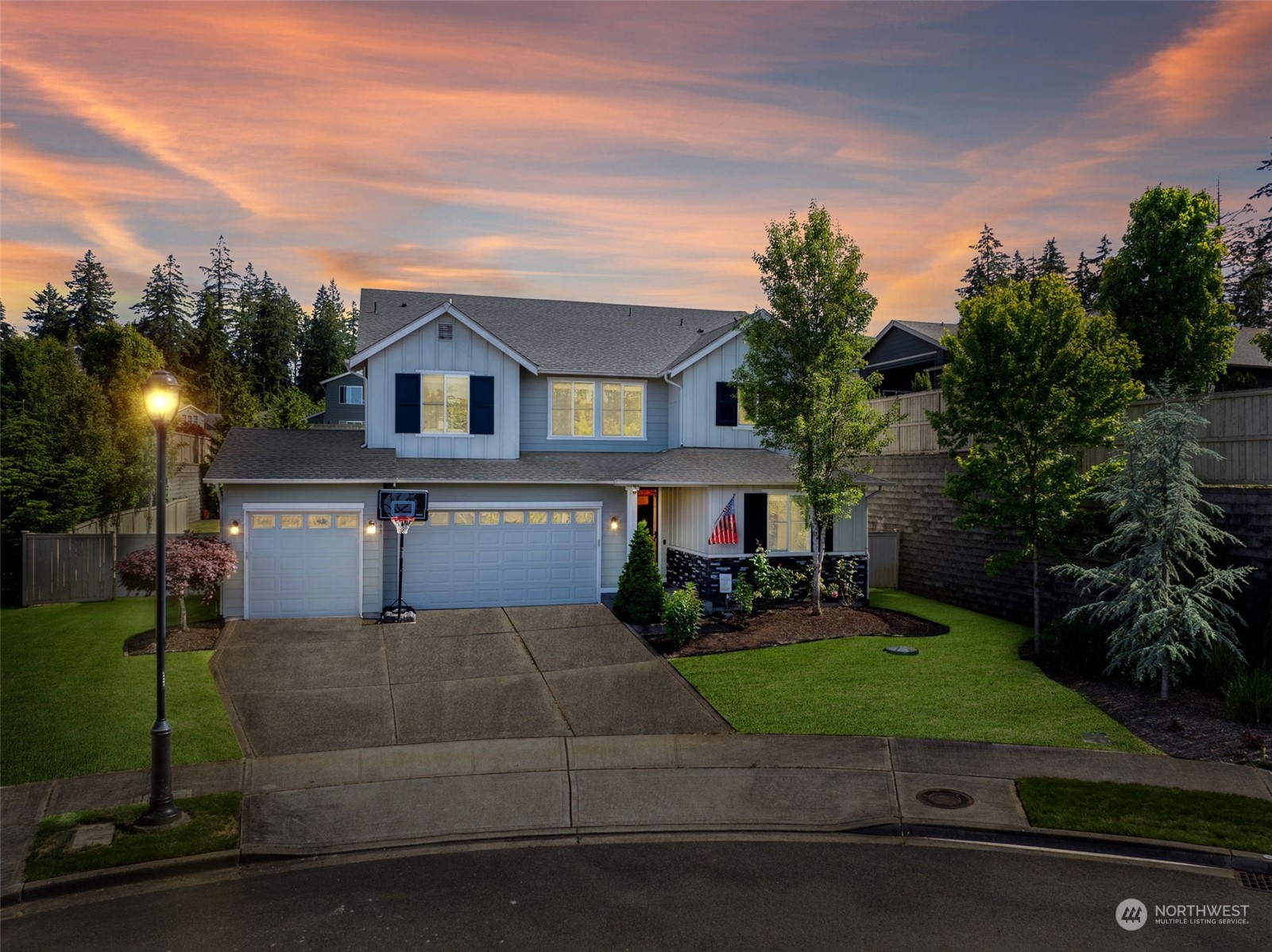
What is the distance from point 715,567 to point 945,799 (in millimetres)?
10115

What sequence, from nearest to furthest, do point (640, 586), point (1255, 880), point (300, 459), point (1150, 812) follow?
point (1255, 880), point (1150, 812), point (640, 586), point (300, 459)

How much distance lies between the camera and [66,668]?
1422 centimetres

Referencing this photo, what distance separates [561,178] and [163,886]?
17099 mm

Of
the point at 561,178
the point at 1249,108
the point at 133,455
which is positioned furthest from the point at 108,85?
the point at 1249,108

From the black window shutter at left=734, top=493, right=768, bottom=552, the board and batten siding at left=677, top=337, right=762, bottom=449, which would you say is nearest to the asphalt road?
the black window shutter at left=734, top=493, right=768, bottom=552

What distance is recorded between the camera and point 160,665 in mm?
9008

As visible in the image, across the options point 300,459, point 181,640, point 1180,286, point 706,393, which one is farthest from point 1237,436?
point 181,640

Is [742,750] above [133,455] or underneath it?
underneath

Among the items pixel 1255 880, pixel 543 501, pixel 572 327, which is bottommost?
pixel 1255 880

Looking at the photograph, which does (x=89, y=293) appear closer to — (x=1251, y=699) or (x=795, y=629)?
(x=795, y=629)

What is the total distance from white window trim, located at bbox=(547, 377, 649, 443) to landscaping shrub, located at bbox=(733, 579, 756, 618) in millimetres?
5578

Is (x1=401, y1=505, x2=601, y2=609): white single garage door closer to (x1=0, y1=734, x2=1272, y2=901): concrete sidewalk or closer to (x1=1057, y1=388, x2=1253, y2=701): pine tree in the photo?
(x1=0, y1=734, x2=1272, y2=901): concrete sidewalk

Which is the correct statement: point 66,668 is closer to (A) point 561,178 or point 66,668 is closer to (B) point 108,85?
(B) point 108,85

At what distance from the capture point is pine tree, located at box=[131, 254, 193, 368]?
7131cm
